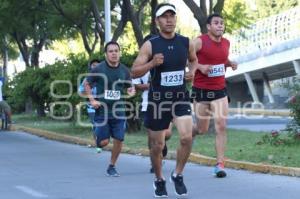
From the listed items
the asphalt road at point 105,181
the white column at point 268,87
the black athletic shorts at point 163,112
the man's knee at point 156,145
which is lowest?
the asphalt road at point 105,181

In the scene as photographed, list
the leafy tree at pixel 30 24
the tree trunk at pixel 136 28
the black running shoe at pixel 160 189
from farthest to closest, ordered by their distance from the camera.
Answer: the leafy tree at pixel 30 24
the tree trunk at pixel 136 28
the black running shoe at pixel 160 189

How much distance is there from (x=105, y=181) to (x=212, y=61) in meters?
2.29

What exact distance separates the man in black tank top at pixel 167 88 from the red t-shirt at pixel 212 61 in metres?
1.74

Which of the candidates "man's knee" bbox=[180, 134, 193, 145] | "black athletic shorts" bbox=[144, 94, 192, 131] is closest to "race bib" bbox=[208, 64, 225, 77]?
"black athletic shorts" bbox=[144, 94, 192, 131]

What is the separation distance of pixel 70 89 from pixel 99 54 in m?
1.55

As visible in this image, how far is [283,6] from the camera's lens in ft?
215

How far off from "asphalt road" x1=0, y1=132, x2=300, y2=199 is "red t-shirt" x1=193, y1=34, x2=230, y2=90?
4.40 ft

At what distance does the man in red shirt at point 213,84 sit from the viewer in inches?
383

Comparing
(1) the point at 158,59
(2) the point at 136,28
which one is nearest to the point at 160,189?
(1) the point at 158,59

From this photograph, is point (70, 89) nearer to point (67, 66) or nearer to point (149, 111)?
point (67, 66)

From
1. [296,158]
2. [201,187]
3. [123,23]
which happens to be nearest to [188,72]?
[201,187]

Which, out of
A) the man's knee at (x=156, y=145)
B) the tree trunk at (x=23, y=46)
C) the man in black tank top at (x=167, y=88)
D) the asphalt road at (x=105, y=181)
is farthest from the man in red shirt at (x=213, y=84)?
the tree trunk at (x=23, y=46)

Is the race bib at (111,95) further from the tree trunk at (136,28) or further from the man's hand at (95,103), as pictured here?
the tree trunk at (136,28)

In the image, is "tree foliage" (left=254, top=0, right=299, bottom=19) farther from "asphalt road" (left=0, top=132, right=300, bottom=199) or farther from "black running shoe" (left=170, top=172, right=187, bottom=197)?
"black running shoe" (left=170, top=172, right=187, bottom=197)
